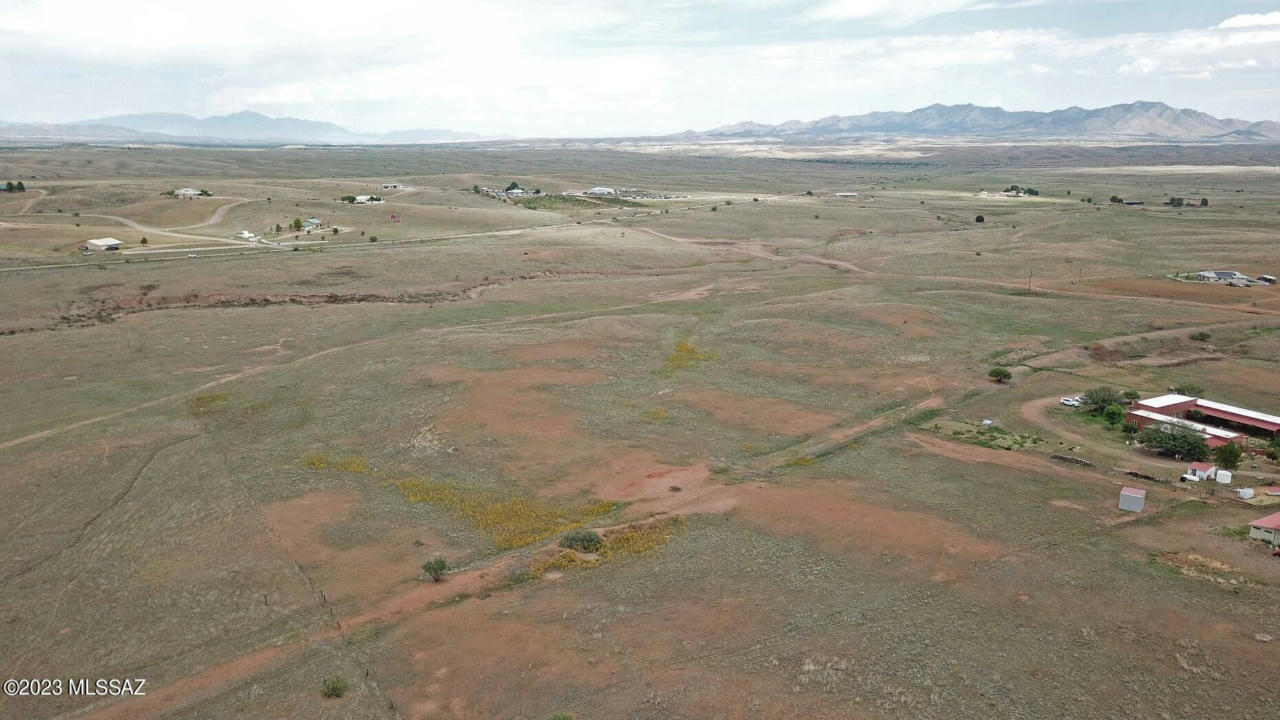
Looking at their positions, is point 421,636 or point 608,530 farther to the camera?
point 608,530

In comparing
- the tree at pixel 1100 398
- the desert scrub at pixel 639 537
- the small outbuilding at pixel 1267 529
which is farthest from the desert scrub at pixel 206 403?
the tree at pixel 1100 398

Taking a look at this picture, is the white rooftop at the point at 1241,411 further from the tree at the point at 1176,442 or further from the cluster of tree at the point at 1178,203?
the cluster of tree at the point at 1178,203

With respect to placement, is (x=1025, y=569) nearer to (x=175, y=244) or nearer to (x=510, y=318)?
(x=510, y=318)

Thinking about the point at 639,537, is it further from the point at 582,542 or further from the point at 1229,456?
the point at 1229,456

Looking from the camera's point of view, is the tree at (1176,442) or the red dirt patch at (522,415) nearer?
the tree at (1176,442)

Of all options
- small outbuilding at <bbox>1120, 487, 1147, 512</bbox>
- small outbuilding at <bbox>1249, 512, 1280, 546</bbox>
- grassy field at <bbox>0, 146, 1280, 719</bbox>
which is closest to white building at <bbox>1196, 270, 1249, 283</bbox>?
grassy field at <bbox>0, 146, 1280, 719</bbox>

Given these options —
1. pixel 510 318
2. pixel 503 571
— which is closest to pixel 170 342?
pixel 510 318
